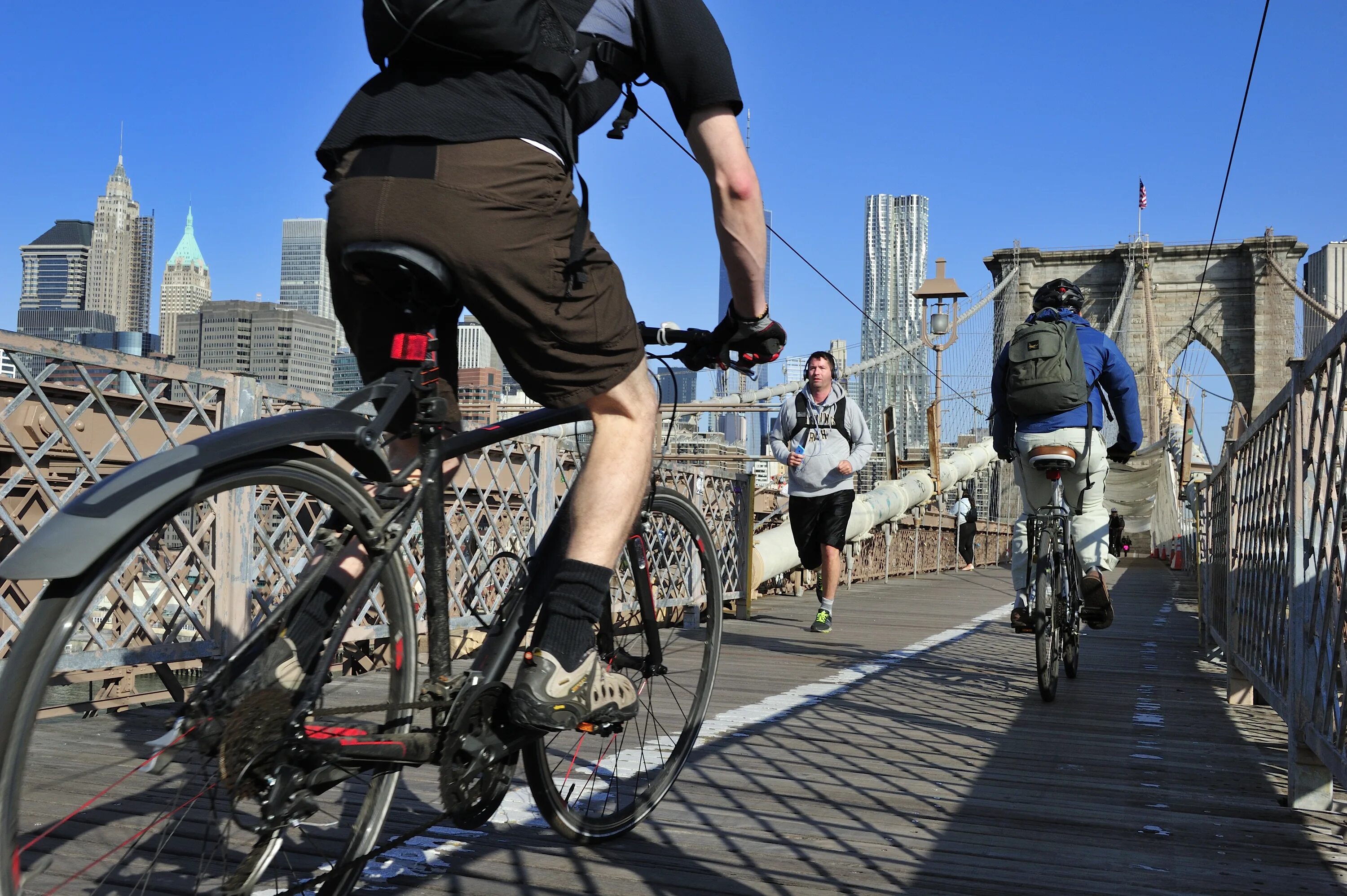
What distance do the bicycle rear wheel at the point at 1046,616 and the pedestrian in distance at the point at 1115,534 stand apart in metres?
0.44

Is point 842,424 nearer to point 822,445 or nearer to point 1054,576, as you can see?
point 822,445

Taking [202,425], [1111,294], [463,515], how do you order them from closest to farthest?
[202,425], [463,515], [1111,294]

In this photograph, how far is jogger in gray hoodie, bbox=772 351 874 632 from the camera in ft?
23.9

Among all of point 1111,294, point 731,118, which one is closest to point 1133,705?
point 731,118

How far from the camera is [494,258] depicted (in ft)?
5.25

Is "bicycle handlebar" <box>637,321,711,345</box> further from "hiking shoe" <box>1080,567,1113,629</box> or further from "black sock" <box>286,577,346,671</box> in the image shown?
"hiking shoe" <box>1080,567,1113,629</box>

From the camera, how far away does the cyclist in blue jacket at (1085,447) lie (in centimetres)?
490

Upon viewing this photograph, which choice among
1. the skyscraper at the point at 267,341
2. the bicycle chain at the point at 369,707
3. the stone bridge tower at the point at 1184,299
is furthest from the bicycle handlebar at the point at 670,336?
the skyscraper at the point at 267,341

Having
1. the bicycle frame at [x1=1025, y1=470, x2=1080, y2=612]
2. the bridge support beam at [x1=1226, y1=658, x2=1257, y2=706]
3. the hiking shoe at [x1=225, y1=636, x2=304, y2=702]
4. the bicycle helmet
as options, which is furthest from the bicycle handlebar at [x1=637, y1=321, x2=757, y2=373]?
the bicycle helmet

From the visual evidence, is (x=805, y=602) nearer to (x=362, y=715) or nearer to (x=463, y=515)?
(x=463, y=515)

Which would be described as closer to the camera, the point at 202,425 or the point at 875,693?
the point at 202,425

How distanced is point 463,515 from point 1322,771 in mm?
3572

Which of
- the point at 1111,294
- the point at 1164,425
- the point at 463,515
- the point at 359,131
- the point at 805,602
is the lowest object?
the point at 805,602

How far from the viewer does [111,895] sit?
1328mm
